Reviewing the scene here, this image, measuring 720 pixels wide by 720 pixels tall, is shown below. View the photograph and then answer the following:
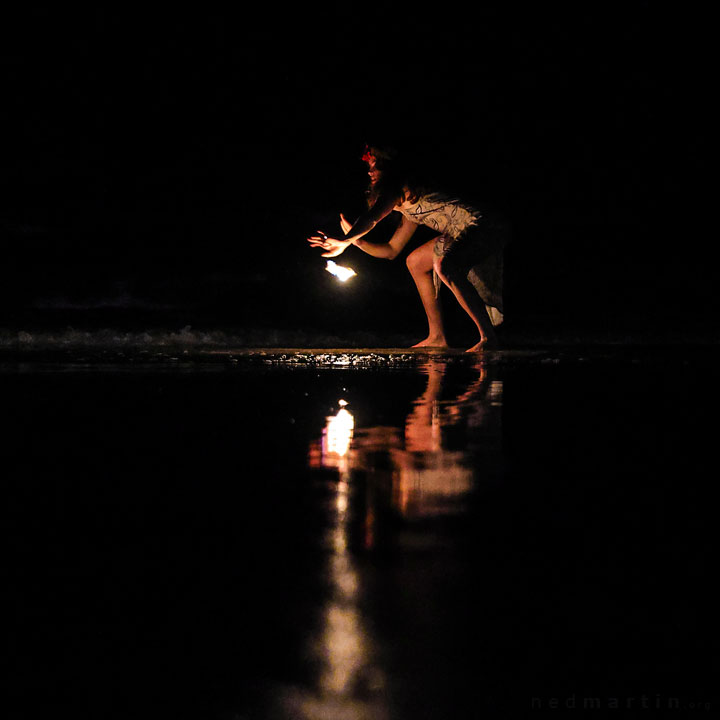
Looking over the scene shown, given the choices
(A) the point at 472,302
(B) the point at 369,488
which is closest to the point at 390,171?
(A) the point at 472,302

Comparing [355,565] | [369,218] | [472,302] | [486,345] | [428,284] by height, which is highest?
[369,218]

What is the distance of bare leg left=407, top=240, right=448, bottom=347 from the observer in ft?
26.0

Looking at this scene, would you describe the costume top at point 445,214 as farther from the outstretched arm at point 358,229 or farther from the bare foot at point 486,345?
the bare foot at point 486,345

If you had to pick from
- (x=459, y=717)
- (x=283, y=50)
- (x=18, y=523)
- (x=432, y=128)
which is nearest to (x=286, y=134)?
(x=283, y=50)

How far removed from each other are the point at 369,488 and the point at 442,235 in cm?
562

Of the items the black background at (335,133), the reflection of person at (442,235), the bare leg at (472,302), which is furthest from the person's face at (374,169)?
the black background at (335,133)

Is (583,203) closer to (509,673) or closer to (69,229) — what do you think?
(69,229)

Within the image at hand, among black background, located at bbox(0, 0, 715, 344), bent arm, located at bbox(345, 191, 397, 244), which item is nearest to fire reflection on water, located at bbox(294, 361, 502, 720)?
bent arm, located at bbox(345, 191, 397, 244)

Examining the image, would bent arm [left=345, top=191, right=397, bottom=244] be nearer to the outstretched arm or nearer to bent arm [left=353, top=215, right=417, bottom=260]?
the outstretched arm

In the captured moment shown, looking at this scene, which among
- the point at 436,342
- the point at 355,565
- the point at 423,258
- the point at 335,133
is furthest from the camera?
the point at 335,133

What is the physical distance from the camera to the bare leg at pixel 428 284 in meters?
7.91

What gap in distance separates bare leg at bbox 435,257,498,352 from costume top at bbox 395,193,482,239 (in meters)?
0.34

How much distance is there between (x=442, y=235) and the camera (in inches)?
298

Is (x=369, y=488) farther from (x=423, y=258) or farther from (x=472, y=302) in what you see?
(x=423, y=258)
